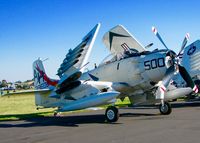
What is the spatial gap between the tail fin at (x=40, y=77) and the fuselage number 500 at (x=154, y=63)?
600cm

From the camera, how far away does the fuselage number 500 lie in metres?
13.6

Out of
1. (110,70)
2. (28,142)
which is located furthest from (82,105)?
(28,142)

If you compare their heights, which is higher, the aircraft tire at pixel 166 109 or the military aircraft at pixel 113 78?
the military aircraft at pixel 113 78

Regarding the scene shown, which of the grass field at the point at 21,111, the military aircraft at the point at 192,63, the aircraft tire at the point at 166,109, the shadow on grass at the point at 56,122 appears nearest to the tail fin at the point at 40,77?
the grass field at the point at 21,111

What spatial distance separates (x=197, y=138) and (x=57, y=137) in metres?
4.25

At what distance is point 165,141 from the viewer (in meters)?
7.84

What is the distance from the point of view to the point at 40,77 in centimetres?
1842

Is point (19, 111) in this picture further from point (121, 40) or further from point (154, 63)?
point (154, 63)

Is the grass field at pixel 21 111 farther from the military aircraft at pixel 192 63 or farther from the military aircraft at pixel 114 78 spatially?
the military aircraft at pixel 192 63

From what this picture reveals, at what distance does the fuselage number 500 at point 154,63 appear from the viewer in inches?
535

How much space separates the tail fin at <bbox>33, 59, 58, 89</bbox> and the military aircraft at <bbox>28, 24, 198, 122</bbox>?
1450 millimetres

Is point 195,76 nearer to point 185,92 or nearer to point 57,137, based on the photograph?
point 185,92

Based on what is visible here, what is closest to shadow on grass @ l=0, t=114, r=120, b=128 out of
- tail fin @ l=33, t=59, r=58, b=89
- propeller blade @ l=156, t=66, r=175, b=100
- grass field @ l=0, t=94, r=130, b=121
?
grass field @ l=0, t=94, r=130, b=121

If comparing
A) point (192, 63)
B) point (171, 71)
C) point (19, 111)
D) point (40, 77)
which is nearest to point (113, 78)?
point (171, 71)
